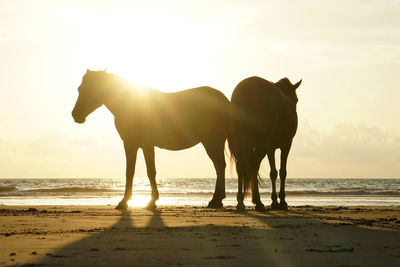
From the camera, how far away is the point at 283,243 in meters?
6.16

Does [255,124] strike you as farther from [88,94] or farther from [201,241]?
[201,241]

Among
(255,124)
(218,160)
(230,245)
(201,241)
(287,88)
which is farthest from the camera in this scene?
(287,88)

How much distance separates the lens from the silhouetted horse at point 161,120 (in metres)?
12.5

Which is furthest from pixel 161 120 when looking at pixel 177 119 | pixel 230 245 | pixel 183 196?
pixel 183 196

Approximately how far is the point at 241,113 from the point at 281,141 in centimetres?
117

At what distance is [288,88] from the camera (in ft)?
42.1

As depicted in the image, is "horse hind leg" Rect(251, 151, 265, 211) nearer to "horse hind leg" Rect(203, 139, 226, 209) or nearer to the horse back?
"horse hind leg" Rect(203, 139, 226, 209)

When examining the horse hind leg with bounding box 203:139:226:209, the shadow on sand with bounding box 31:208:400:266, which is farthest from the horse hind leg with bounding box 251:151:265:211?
the shadow on sand with bounding box 31:208:400:266

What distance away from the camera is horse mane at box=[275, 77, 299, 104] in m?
12.8

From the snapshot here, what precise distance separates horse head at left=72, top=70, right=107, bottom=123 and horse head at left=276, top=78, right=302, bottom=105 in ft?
12.6

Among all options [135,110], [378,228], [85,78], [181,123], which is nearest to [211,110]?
[181,123]

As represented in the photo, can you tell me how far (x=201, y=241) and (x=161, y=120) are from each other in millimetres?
6496

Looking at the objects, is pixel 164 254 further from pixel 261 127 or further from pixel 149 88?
pixel 149 88

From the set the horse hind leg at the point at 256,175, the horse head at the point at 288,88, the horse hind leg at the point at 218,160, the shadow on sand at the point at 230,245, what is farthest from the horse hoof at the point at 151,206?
the horse head at the point at 288,88
